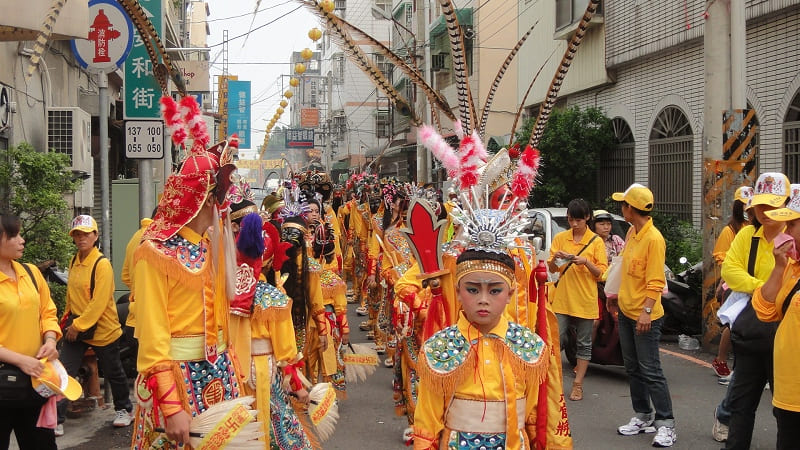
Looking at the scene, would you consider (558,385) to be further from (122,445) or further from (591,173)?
(591,173)

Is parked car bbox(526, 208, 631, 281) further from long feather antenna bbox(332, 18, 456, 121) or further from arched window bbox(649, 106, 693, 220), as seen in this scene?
long feather antenna bbox(332, 18, 456, 121)

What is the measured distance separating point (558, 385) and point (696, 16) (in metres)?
12.0

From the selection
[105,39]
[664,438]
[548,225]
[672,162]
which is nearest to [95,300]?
[105,39]

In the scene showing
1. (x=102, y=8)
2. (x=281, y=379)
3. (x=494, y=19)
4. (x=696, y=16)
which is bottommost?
(x=281, y=379)

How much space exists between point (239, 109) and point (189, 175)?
4637 centimetres

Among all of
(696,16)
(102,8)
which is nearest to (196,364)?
(102,8)

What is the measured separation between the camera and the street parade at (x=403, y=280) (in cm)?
390

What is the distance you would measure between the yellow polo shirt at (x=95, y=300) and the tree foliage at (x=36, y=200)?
158 centimetres

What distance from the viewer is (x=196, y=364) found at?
4.02 metres

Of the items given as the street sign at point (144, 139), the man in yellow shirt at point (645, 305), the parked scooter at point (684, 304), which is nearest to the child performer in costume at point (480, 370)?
the man in yellow shirt at point (645, 305)

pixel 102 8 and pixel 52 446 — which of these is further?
pixel 102 8

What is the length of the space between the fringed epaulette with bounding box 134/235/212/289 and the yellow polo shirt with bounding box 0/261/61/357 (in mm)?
1216

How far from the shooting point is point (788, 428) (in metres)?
4.54

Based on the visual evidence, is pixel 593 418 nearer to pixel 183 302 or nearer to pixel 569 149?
pixel 183 302
